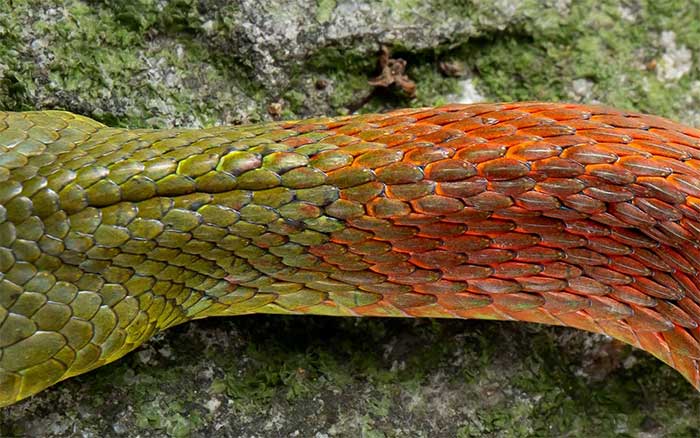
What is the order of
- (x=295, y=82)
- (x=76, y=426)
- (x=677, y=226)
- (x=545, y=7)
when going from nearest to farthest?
(x=677, y=226) < (x=76, y=426) < (x=295, y=82) < (x=545, y=7)

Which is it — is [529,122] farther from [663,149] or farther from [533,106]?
[663,149]

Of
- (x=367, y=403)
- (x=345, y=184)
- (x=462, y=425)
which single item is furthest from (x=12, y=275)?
(x=462, y=425)

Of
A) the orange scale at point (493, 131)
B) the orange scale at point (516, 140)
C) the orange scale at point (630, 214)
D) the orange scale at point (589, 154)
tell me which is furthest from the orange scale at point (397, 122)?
the orange scale at point (630, 214)

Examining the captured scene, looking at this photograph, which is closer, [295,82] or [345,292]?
[345,292]

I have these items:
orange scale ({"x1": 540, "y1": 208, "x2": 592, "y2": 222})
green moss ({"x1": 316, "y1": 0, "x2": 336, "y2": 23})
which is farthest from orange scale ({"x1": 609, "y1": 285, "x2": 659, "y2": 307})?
green moss ({"x1": 316, "y1": 0, "x2": 336, "y2": 23})

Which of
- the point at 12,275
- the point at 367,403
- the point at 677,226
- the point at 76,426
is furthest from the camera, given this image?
the point at 367,403

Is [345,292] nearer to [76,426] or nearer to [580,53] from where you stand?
[76,426]

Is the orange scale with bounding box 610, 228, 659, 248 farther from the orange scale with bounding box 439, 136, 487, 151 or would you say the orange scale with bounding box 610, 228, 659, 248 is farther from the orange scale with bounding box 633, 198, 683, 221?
the orange scale with bounding box 439, 136, 487, 151
